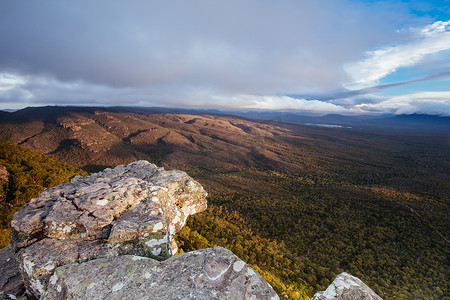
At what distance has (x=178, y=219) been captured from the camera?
1742 cm

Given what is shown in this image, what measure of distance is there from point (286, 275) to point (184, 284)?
132ft

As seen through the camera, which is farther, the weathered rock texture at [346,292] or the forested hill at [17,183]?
the forested hill at [17,183]

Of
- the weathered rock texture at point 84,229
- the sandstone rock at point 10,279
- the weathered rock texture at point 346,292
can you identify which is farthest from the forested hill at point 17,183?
the weathered rock texture at point 346,292

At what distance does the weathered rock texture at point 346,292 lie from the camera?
779 cm

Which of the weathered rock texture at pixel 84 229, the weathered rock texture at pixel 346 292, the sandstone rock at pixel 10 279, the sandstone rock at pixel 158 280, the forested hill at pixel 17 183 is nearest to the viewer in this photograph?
the sandstone rock at pixel 158 280

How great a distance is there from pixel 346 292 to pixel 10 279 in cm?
1881

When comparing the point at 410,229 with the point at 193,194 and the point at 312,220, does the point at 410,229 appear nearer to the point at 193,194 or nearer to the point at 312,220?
the point at 312,220

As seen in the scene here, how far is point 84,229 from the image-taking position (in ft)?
34.5

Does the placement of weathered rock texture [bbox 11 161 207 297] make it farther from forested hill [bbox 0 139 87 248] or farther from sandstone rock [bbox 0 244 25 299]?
forested hill [bbox 0 139 87 248]

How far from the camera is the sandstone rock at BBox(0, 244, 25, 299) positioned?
32.6 ft

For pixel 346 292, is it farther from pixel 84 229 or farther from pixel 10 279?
pixel 10 279

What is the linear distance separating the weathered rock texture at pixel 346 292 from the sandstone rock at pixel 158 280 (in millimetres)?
2348

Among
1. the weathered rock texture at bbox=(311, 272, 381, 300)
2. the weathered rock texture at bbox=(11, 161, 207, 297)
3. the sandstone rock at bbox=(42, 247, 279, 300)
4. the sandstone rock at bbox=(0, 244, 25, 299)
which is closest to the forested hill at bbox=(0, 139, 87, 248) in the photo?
the sandstone rock at bbox=(0, 244, 25, 299)

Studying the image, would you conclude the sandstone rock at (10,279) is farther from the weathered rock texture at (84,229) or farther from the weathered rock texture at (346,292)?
the weathered rock texture at (346,292)
